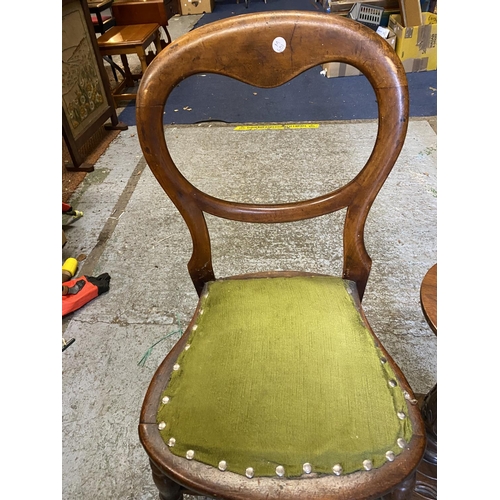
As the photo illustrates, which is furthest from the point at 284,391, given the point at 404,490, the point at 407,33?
the point at 407,33

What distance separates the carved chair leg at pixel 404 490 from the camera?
68cm

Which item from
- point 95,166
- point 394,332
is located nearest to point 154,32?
point 95,166

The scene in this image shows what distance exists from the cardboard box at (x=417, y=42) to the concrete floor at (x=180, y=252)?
102 cm

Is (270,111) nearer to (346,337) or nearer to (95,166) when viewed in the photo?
(95,166)

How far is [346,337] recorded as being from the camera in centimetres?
81

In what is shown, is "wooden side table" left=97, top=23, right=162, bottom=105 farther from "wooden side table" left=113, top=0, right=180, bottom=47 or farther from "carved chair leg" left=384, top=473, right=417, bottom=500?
"carved chair leg" left=384, top=473, right=417, bottom=500

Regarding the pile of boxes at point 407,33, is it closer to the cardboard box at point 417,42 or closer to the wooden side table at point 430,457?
the cardboard box at point 417,42

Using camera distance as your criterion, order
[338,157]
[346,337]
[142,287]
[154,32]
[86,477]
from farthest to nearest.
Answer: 1. [154,32]
2. [338,157]
3. [142,287]
4. [86,477]
5. [346,337]

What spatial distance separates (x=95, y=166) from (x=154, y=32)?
1548 mm

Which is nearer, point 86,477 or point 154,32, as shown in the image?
point 86,477

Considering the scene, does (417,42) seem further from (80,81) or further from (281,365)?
(281,365)

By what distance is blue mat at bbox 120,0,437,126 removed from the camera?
3.13m

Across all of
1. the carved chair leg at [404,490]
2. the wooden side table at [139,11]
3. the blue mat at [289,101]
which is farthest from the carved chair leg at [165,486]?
the wooden side table at [139,11]

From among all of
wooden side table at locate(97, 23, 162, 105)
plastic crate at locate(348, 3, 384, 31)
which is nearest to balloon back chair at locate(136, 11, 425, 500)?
→ wooden side table at locate(97, 23, 162, 105)
